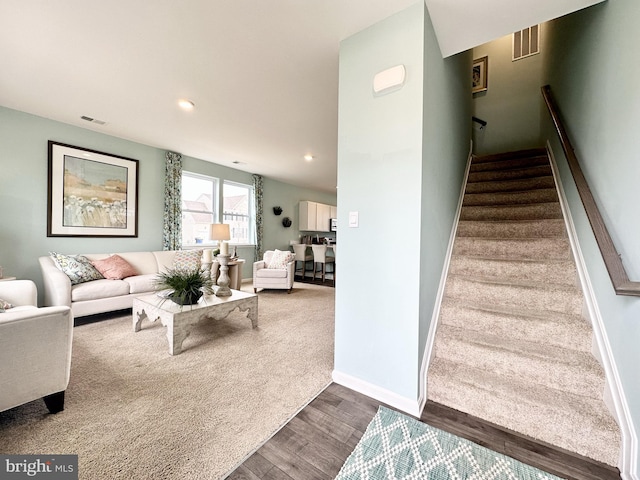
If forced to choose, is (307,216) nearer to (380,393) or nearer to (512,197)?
(512,197)

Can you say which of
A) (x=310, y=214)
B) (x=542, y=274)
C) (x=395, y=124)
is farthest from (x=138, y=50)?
(x=310, y=214)

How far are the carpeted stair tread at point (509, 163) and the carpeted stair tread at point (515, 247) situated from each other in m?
1.47

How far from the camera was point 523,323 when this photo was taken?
1773 millimetres

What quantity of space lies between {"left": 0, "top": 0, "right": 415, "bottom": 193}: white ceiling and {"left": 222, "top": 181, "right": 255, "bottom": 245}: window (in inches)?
74.9

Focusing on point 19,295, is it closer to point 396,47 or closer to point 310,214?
point 396,47

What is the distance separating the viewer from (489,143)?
13.6 feet

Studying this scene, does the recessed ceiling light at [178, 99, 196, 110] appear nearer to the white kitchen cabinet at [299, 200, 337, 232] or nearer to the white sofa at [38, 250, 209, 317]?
the white sofa at [38, 250, 209, 317]

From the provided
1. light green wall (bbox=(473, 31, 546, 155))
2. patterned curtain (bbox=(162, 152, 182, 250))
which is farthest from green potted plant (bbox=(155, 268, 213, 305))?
light green wall (bbox=(473, 31, 546, 155))

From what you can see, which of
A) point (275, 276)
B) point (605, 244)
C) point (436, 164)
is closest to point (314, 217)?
point (275, 276)

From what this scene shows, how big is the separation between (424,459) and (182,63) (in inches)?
125

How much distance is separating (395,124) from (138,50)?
209 cm

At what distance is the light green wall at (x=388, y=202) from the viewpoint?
1.56 metres

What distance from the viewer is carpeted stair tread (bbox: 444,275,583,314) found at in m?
1.80

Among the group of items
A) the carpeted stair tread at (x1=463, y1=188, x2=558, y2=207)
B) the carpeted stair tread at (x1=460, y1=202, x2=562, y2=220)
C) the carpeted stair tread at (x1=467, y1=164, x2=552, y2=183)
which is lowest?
the carpeted stair tread at (x1=460, y1=202, x2=562, y2=220)
